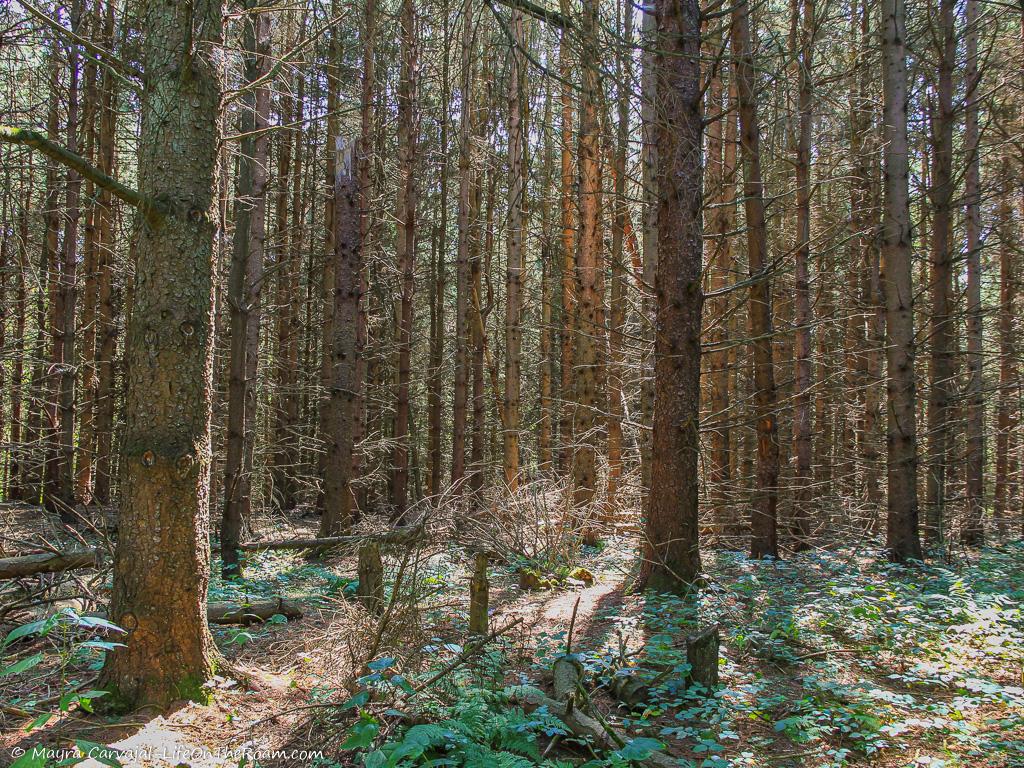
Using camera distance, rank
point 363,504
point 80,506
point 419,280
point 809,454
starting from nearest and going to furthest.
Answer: point 809,454 < point 80,506 < point 363,504 < point 419,280

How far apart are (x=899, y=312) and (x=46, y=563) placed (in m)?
9.46

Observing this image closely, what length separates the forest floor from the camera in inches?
122

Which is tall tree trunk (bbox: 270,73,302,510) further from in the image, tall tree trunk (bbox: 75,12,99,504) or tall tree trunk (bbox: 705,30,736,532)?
tall tree trunk (bbox: 705,30,736,532)

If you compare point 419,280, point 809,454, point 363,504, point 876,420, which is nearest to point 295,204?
point 419,280

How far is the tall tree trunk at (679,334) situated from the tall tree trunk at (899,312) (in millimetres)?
3266

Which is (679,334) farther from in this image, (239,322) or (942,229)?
(942,229)

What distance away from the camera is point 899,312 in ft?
24.9

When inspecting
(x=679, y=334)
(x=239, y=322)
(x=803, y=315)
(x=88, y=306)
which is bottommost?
(x=679, y=334)

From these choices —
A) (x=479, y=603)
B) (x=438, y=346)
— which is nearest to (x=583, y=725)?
(x=479, y=603)

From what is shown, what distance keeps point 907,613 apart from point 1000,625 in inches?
24.6

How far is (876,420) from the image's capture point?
1251 centimetres

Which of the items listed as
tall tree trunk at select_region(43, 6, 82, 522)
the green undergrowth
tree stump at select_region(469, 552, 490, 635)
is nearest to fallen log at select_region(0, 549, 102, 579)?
tree stump at select_region(469, 552, 490, 635)

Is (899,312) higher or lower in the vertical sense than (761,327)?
higher

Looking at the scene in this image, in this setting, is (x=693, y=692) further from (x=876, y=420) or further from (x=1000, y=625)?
(x=876, y=420)
